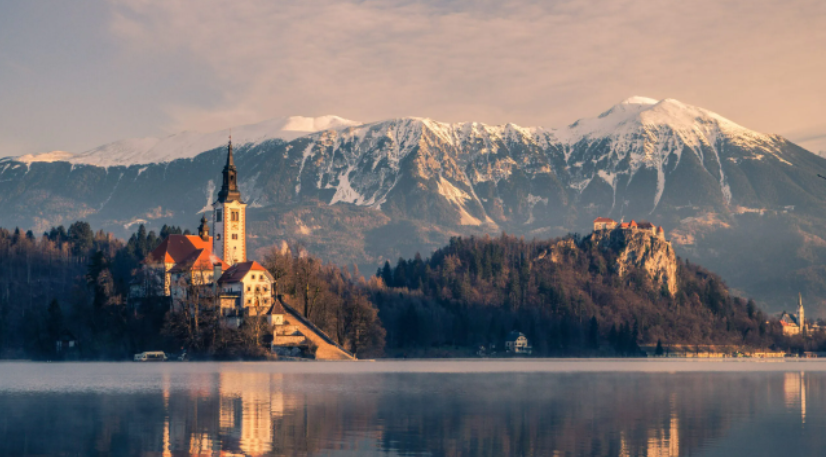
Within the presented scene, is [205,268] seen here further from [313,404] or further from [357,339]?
[313,404]

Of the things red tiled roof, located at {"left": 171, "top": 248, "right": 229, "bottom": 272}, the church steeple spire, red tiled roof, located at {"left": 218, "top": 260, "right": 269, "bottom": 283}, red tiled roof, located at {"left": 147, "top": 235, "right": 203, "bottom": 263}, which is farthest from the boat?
the church steeple spire

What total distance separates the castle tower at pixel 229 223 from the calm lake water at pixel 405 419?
342 feet

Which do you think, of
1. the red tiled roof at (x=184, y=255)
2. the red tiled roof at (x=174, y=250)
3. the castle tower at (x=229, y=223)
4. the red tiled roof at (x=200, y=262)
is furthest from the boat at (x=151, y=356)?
the castle tower at (x=229, y=223)

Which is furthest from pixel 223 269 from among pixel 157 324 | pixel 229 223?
pixel 157 324

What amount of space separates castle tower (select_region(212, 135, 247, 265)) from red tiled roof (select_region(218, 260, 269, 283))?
59.1 feet

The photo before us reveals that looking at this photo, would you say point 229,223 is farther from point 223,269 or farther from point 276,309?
point 276,309

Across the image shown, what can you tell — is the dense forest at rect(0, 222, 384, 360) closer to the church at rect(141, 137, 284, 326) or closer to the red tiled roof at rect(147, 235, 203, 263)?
the church at rect(141, 137, 284, 326)

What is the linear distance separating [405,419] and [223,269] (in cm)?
13016

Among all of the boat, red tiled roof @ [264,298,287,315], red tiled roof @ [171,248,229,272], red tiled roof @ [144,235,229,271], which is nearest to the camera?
the boat

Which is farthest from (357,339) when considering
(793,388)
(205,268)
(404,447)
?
(404,447)

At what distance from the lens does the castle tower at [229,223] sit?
19088 cm

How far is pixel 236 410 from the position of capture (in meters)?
58.4

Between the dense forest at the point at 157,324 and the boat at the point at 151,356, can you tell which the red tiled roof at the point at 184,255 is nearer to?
the dense forest at the point at 157,324

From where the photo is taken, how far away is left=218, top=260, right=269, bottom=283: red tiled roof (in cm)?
16638
